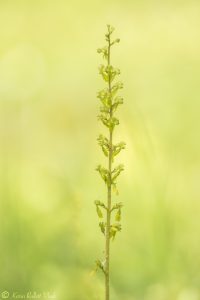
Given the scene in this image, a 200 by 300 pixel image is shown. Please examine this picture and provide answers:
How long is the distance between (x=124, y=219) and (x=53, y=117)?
351 millimetres

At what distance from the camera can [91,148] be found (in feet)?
5.23

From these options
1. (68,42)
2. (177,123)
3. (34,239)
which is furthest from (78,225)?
(68,42)

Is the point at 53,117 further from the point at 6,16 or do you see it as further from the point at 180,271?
the point at 180,271

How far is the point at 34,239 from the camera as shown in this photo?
1.49m

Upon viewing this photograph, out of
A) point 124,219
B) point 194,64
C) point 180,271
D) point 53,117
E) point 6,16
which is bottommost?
point 180,271

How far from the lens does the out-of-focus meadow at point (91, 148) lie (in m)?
1.46

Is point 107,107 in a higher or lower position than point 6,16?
lower

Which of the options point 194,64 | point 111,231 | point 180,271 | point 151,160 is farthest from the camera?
point 194,64

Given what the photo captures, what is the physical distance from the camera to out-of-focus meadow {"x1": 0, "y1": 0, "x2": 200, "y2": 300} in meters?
1.46

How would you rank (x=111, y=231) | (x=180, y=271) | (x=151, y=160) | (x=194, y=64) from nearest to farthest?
(x=111, y=231) < (x=180, y=271) < (x=151, y=160) < (x=194, y=64)

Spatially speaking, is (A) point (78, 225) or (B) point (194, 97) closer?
(A) point (78, 225)

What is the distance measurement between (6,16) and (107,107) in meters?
0.71

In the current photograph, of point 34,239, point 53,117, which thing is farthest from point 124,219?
point 53,117

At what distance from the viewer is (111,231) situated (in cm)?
112
